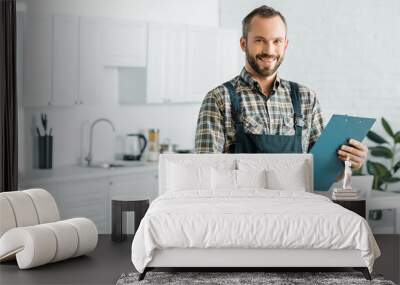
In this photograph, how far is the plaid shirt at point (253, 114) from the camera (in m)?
7.78

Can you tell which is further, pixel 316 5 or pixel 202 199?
pixel 316 5

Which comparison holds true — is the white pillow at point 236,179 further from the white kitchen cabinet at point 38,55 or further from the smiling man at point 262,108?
the white kitchen cabinet at point 38,55

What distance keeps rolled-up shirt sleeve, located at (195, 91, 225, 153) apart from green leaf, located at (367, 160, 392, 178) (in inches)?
64.1

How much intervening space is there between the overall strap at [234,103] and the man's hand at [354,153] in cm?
108

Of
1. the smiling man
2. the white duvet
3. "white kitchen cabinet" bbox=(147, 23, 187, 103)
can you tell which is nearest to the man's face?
the smiling man

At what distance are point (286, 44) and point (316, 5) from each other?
0.53m

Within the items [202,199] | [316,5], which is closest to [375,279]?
[202,199]

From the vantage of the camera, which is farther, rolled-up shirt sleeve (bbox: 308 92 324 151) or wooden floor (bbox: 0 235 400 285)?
rolled-up shirt sleeve (bbox: 308 92 324 151)

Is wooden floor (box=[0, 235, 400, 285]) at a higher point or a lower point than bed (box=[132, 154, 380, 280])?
lower

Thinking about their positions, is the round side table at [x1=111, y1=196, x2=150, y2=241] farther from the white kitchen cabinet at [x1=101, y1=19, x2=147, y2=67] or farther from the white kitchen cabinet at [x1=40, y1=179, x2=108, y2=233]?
the white kitchen cabinet at [x1=101, y1=19, x2=147, y2=67]

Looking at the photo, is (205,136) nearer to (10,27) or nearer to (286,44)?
(286,44)

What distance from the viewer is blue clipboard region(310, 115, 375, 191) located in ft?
25.7

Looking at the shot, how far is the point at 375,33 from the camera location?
26.5 ft

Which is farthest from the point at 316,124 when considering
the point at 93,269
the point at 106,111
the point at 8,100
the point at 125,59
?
the point at 8,100
